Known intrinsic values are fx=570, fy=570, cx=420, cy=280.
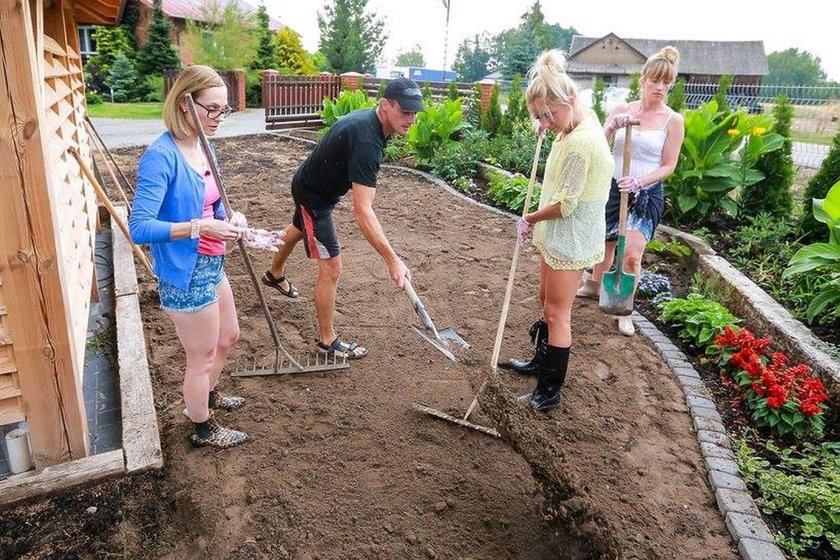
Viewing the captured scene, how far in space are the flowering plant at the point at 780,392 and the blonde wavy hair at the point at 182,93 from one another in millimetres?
3322

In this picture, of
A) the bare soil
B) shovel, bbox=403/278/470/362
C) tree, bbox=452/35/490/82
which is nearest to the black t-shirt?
shovel, bbox=403/278/470/362

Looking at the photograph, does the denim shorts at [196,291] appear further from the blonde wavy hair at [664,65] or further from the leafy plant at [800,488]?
the blonde wavy hair at [664,65]

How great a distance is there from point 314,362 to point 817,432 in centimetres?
297

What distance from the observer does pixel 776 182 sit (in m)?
6.11

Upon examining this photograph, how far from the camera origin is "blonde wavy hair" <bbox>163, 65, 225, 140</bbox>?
89.7 inches

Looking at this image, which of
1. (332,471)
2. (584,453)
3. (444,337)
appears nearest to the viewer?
(332,471)

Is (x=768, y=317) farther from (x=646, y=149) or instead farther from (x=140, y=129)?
(x=140, y=129)

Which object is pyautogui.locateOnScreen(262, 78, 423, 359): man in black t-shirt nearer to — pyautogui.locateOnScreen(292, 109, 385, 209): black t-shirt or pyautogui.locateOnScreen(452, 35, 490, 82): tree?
pyautogui.locateOnScreen(292, 109, 385, 209): black t-shirt

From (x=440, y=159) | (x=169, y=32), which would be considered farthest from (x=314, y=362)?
(x=169, y=32)

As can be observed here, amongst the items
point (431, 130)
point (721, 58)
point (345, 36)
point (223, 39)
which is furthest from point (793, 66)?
point (431, 130)

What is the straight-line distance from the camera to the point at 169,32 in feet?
82.0

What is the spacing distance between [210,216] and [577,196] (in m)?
1.77

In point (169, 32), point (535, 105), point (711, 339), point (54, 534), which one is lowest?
point (54, 534)

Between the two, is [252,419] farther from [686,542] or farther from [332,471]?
[686,542]
